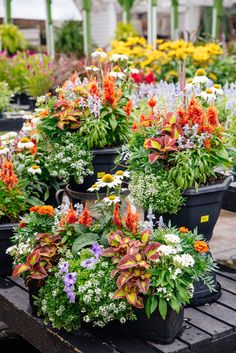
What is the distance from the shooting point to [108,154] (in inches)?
156

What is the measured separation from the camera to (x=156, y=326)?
2338 mm

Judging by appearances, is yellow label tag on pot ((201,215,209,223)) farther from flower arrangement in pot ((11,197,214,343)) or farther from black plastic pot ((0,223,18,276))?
black plastic pot ((0,223,18,276))

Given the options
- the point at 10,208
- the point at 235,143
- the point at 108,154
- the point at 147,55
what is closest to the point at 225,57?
the point at 147,55

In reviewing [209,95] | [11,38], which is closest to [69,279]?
[209,95]

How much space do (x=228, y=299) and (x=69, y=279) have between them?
0.85 m

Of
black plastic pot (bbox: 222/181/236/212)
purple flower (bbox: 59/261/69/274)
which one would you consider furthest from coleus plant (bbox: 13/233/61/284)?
black plastic pot (bbox: 222/181/236/212)

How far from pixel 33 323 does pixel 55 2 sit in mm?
16028

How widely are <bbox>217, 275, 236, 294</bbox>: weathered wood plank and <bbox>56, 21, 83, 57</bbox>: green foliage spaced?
15.6 metres

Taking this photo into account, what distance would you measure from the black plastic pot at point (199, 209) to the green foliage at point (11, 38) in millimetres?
10611

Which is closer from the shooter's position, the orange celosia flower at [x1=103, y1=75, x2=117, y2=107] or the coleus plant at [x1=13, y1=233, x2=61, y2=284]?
the coleus plant at [x1=13, y1=233, x2=61, y2=284]

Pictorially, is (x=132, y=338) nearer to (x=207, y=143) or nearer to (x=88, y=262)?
(x=88, y=262)

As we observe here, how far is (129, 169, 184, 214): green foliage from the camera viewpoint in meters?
2.80

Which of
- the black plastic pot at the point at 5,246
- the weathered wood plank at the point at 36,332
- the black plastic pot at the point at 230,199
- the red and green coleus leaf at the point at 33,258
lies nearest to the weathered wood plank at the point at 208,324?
the weathered wood plank at the point at 36,332

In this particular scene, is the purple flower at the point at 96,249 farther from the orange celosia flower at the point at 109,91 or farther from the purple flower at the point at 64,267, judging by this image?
the orange celosia flower at the point at 109,91
